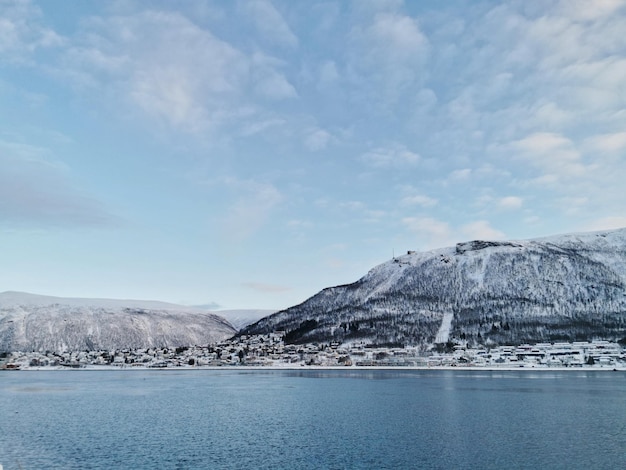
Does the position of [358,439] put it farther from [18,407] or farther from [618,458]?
[18,407]

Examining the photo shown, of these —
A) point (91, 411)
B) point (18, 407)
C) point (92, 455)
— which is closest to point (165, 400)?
point (91, 411)

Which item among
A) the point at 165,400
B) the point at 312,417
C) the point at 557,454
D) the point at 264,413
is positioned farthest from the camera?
the point at 165,400

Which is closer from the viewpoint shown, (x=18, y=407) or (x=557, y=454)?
(x=557, y=454)

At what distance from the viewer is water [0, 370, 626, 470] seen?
4484cm

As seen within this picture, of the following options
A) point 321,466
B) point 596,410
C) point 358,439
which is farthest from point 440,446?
point 596,410

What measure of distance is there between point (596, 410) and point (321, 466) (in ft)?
178

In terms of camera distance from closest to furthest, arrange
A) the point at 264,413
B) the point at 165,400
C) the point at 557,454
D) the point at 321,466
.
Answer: the point at 321,466, the point at 557,454, the point at 264,413, the point at 165,400

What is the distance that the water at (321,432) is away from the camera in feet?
147

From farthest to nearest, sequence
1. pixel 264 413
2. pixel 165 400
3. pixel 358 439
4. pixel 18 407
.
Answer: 1. pixel 165 400
2. pixel 18 407
3. pixel 264 413
4. pixel 358 439

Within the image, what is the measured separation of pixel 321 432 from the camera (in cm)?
6016

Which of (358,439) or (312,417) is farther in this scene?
(312,417)

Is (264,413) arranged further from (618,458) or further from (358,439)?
(618,458)

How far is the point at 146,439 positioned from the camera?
183 ft

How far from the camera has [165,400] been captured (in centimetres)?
9931
